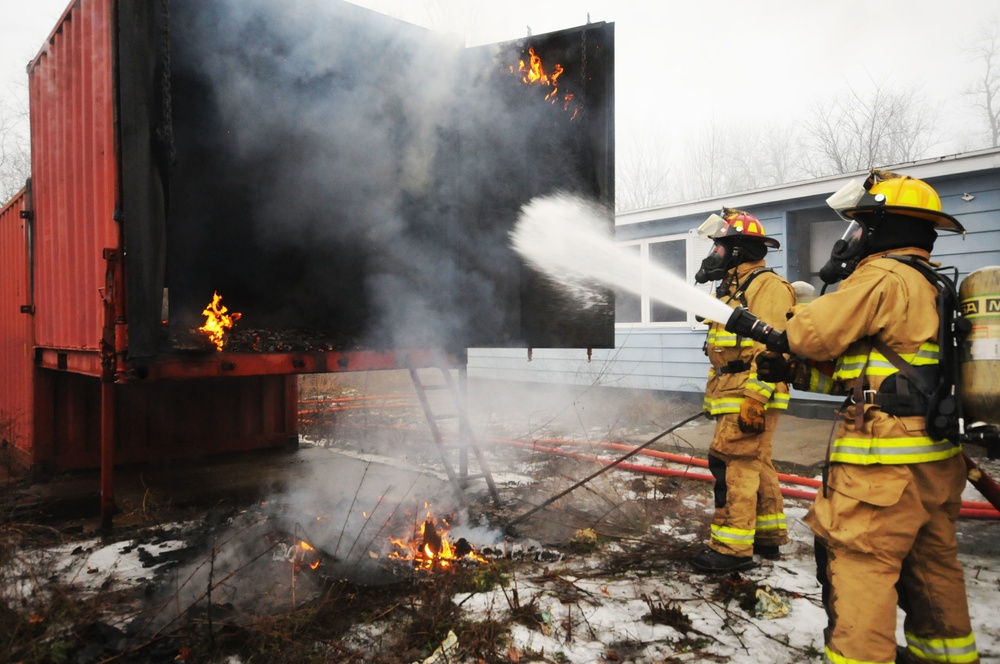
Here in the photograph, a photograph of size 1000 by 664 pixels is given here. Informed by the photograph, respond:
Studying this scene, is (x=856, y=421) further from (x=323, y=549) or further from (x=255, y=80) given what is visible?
(x=255, y=80)

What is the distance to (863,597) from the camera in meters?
2.14

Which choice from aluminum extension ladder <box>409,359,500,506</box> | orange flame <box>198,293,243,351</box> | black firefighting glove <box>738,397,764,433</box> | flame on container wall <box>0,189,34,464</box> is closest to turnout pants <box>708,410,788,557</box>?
black firefighting glove <box>738,397,764,433</box>

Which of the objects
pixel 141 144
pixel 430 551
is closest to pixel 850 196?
pixel 430 551

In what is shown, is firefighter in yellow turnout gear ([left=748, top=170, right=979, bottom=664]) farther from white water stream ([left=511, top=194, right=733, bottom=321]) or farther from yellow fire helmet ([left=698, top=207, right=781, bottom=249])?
white water stream ([left=511, top=194, right=733, bottom=321])

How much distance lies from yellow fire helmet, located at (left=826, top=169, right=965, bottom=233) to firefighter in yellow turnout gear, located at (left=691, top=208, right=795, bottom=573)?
1318 millimetres

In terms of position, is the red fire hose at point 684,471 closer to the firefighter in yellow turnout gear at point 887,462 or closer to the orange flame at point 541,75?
the firefighter in yellow turnout gear at point 887,462

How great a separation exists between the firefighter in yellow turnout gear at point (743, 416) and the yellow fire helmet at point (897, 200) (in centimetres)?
132

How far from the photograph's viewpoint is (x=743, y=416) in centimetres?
353

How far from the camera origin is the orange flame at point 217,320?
14.6 ft

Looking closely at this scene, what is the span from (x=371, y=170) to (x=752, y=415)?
3828 mm

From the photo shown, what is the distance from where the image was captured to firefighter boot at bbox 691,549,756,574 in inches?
141

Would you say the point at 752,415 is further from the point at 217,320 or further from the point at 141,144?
the point at 217,320

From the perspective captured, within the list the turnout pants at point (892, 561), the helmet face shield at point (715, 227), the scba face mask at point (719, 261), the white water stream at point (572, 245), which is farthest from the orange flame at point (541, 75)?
the turnout pants at point (892, 561)

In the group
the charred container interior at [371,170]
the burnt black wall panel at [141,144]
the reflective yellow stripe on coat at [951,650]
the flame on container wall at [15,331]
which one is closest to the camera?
the reflective yellow stripe on coat at [951,650]
